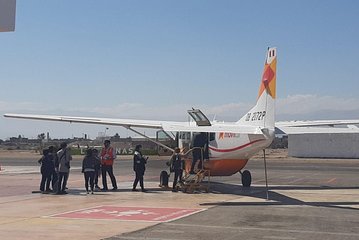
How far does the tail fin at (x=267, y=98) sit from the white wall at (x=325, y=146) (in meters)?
46.0


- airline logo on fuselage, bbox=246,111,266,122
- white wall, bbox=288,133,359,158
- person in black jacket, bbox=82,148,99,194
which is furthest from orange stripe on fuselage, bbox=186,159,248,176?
white wall, bbox=288,133,359,158

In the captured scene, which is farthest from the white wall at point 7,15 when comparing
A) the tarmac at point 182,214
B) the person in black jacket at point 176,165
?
the person in black jacket at point 176,165

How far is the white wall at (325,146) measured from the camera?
215 feet

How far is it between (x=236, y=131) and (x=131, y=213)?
18.8 ft

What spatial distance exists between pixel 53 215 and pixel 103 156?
8.30 meters

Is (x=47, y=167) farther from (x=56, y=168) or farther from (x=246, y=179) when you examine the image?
(x=246, y=179)

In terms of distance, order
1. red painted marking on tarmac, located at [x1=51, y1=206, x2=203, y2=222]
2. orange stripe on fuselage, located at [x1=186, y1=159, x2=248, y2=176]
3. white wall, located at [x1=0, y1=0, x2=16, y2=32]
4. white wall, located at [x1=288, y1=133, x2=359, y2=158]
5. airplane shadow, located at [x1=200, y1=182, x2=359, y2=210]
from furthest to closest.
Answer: white wall, located at [x1=288, y1=133, x2=359, y2=158]
orange stripe on fuselage, located at [x1=186, y1=159, x2=248, y2=176]
airplane shadow, located at [x1=200, y1=182, x2=359, y2=210]
red painted marking on tarmac, located at [x1=51, y1=206, x2=203, y2=222]
white wall, located at [x1=0, y1=0, x2=16, y2=32]

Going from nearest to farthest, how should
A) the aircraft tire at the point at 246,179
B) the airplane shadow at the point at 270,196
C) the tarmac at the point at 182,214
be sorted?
1. the tarmac at the point at 182,214
2. the airplane shadow at the point at 270,196
3. the aircraft tire at the point at 246,179

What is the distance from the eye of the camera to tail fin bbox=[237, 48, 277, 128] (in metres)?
19.8

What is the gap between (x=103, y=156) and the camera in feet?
73.4

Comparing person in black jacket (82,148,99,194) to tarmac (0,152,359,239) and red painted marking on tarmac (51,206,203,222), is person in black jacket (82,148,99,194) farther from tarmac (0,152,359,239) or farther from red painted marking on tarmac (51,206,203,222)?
red painted marking on tarmac (51,206,203,222)

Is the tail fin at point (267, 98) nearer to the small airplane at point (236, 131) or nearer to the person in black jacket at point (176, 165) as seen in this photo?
the small airplane at point (236, 131)

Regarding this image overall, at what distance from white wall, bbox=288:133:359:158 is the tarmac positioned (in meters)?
45.4

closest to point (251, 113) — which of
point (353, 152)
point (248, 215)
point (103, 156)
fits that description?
point (103, 156)
